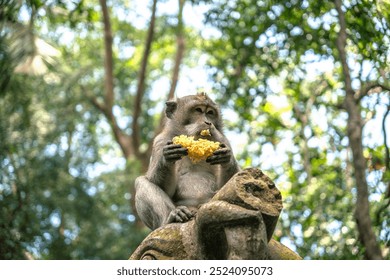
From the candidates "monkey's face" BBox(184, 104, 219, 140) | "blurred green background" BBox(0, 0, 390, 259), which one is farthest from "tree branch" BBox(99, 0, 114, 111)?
"monkey's face" BBox(184, 104, 219, 140)

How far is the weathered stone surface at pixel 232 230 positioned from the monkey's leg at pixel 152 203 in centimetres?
158

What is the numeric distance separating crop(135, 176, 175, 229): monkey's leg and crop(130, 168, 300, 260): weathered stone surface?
158cm

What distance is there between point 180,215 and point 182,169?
1.57 metres

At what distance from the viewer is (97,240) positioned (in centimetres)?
2078

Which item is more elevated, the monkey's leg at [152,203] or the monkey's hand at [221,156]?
the monkey's hand at [221,156]

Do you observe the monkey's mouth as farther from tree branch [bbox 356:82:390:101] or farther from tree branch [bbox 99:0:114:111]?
tree branch [bbox 99:0:114:111]

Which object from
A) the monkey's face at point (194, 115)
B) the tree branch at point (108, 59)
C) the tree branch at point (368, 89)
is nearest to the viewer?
the monkey's face at point (194, 115)

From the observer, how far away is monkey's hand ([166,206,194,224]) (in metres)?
8.46

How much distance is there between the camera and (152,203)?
9.42 m

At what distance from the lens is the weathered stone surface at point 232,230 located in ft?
22.4

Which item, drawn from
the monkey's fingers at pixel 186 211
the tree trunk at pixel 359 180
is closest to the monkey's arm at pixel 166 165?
the monkey's fingers at pixel 186 211

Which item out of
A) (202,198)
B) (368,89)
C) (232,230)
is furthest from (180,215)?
(368,89)

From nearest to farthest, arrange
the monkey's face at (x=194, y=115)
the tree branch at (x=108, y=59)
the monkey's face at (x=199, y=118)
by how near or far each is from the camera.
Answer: the monkey's face at (x=199, y=118) → the monkey's face at (x=194, y=115) → the tree branch at (x=108, y=59)

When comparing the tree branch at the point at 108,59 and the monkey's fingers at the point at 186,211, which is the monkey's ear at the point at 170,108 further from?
the tree branch at the point at 108,59
